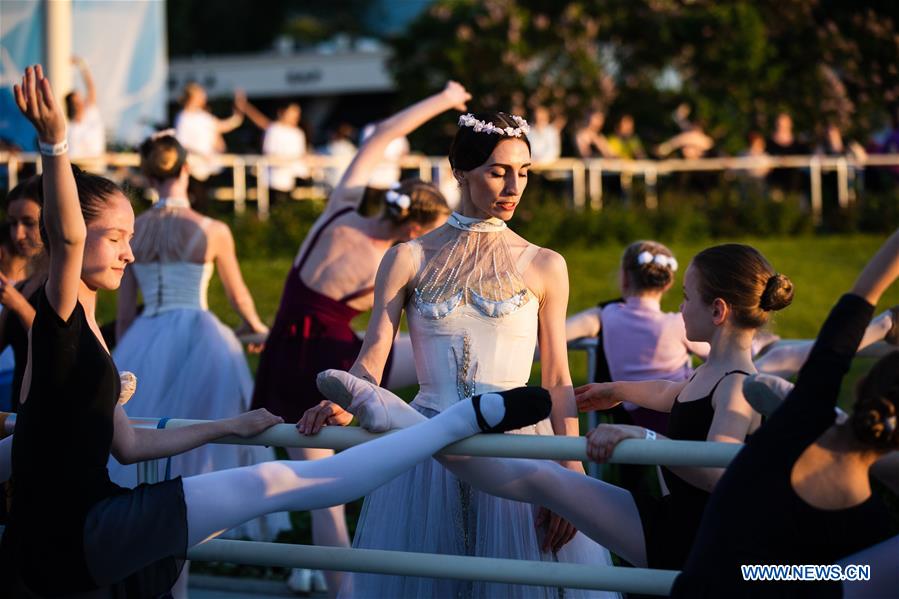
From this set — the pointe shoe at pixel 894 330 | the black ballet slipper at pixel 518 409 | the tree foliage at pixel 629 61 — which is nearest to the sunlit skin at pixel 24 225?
the black ballet slipper at pixel 518 409

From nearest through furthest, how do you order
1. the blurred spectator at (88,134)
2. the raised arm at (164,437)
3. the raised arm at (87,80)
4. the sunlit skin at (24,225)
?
the raised arm at (164,437) < the sunlit skin at (24,225) < the blurred spectator at (88,134) < the raised arm at (87,80)

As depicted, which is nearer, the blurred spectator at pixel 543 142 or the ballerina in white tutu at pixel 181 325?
the ballerina in white tutu at pixel 181 325

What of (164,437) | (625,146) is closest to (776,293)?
(164,437)

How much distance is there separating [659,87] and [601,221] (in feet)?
32.8

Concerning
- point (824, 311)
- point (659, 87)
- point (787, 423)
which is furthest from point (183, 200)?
point (659, 87)

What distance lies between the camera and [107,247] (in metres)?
3.82

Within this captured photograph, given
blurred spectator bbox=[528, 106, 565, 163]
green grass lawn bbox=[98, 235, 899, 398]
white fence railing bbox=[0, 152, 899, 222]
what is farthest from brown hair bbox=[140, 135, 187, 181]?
blurred spectator bbox=[528, 106, 565, 163]

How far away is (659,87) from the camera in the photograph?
25.8 m

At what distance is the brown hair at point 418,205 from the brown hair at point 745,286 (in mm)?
2299

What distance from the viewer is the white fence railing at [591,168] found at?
15.9m

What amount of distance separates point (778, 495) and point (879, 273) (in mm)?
606

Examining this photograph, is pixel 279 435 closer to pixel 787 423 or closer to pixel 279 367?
pixel 787 423

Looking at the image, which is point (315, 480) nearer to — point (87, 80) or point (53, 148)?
point (53, 148)

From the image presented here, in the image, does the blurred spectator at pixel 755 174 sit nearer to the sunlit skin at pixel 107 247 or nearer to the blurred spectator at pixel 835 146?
the blurred spectator at pixel 835 146
